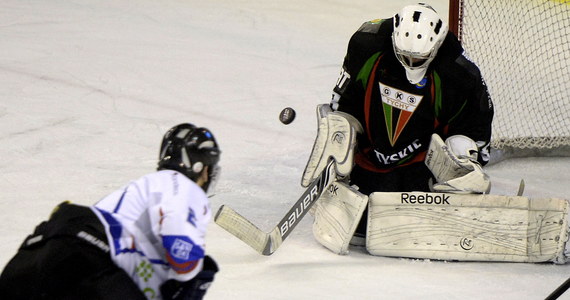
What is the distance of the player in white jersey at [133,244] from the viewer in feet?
7.47

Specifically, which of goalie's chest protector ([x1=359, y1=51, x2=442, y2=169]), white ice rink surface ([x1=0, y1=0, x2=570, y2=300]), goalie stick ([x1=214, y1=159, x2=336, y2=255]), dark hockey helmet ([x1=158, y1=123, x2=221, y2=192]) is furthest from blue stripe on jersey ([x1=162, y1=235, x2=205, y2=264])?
goalie's chest protector ([x1=359, y1=51, x2=442, y2=169])

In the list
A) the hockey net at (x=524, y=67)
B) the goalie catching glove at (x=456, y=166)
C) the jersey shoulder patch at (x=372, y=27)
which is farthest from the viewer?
the hockey net at (x=524, y=67)

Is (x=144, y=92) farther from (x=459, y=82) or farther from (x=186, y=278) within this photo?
(x=186, y=278)

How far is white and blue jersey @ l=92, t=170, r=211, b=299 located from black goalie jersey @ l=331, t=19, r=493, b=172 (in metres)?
1.62

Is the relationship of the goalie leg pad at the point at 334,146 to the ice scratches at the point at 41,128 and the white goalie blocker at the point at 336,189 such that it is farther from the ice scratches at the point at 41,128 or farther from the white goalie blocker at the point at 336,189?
the ice scratches at the point at 41,128

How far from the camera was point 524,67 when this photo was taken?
5871 millimetres

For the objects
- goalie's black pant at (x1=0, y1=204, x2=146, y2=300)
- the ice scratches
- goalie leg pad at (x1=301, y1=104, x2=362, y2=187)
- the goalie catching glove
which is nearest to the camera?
goalie's black pant at (x1=0, y1=204, x2=146, y2=300)

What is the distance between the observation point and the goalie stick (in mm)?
3613

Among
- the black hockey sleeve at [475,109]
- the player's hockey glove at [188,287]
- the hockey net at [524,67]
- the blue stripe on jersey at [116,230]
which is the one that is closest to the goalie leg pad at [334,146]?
the black hockey sleeve at [475,109]

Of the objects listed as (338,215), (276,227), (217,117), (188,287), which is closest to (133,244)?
(188,287)

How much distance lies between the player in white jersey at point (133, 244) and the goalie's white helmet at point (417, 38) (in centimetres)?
137

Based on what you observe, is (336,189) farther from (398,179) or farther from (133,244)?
(133,244)

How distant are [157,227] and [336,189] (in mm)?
1580

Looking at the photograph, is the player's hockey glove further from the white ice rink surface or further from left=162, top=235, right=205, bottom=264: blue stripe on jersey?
the white ice rink surface
